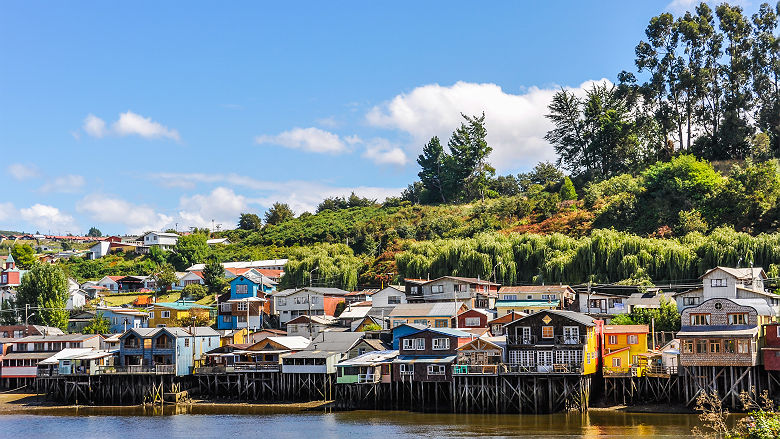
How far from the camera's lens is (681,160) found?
294 feet

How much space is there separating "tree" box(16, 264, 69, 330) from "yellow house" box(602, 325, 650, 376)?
5257 cm

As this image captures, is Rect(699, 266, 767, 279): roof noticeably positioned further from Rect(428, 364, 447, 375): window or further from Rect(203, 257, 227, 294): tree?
Rect(203, 257, 227, 294): tree

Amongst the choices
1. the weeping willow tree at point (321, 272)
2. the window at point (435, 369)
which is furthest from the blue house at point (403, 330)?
the weeping willow tree at point (321, 272)

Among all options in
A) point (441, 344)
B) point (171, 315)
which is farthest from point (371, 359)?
point (171, 315)

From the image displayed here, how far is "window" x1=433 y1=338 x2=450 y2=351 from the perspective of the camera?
58.5 metres

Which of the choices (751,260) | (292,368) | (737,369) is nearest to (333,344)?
(292,368)

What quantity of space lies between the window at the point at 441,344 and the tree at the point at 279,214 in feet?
292

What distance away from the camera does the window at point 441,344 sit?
A: 58.5m

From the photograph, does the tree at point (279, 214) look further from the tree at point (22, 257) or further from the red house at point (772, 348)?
the red house at point (772, 348)

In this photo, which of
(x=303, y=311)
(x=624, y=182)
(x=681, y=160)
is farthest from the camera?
(x=624, y=182)

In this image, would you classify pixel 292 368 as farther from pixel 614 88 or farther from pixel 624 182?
pixel 614 88

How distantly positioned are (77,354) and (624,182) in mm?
57938

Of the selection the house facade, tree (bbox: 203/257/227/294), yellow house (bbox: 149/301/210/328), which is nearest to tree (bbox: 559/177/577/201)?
tree (bbox: 203/257/227/294)

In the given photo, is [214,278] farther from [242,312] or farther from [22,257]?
[22,257]
